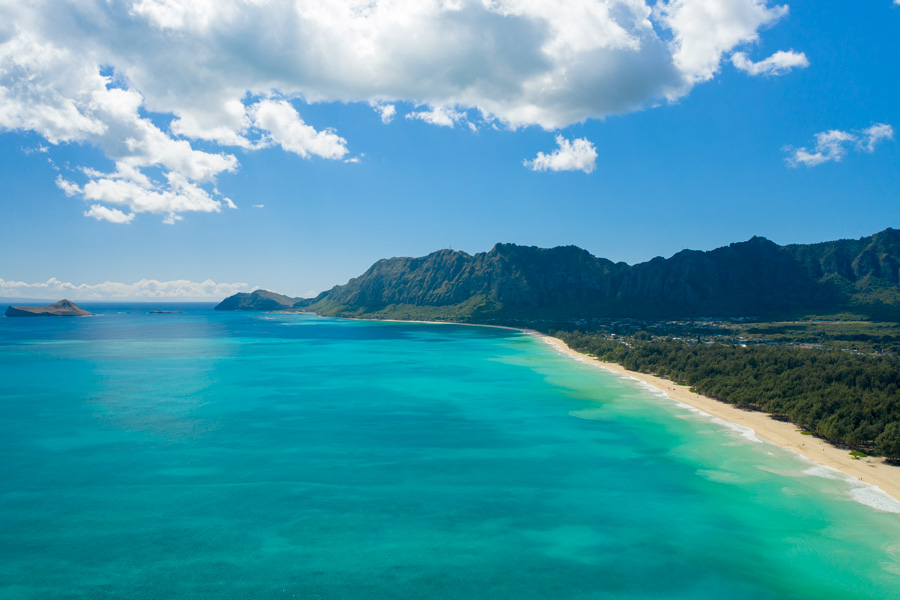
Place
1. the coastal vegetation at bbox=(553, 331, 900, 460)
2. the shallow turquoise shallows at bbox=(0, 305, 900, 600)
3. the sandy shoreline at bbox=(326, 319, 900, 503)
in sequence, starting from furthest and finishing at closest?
the coastal vegetation at bbox=(553, 331, 900, 460), the sandy shoreline at bbox=(326, 319, 900, 503), the shallow turquoise shallows at bbox=(0, 305, 900, 600)

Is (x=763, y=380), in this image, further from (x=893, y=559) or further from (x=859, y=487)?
(x=893, y=559)

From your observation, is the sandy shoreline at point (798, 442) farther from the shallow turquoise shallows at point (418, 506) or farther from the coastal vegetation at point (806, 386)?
the shallow turquoise shallows at point (418, 506)

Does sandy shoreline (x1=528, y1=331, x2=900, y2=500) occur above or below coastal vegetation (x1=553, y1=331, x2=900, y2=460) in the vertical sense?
below

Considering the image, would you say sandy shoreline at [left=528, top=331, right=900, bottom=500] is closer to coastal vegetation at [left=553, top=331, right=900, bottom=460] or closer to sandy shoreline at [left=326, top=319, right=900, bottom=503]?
sandy shoreline at [left=326, top=319, right=900, bottom=503]

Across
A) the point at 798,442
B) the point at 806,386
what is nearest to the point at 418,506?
the point at 798,442

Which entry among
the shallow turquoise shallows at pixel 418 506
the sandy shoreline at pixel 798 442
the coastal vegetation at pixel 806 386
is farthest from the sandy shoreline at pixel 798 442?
the shallow turquoise shallows at pixel 418 506

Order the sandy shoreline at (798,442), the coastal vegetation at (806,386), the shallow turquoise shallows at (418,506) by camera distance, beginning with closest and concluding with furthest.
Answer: the shallow turquoise shallows at (418,506)
the sandy shoreline at (798,442)
the coastal vegetation at (806,386)

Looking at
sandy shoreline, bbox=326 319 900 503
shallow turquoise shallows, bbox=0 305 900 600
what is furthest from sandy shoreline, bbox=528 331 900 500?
shallow turquoise shallows, bbox=0 305 900 600
